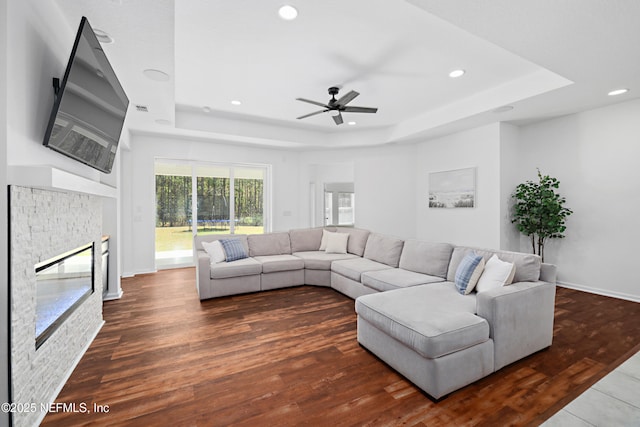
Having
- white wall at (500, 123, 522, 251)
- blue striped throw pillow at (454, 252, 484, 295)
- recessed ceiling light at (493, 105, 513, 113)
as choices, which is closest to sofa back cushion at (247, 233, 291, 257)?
blue striped throw pillow at (454, 252, 484, 295)

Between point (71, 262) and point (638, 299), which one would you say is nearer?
point (71, 262)

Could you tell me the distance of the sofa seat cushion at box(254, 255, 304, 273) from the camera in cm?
419

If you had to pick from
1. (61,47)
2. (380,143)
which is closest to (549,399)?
(61,47)

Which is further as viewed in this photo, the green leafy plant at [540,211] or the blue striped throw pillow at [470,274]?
the green leafy plant at [540,211]

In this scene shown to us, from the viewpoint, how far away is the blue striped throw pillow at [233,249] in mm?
4223

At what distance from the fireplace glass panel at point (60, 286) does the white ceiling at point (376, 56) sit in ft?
5.52

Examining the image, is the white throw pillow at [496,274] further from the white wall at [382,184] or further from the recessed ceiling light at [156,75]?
the white wall at [382,184]

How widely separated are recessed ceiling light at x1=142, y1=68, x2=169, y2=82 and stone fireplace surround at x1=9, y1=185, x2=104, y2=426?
4.21 ft

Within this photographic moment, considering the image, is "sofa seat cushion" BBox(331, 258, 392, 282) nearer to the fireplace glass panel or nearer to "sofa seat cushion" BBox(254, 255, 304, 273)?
"sofa seat cushion" BBox(254, 255, 304, 273)

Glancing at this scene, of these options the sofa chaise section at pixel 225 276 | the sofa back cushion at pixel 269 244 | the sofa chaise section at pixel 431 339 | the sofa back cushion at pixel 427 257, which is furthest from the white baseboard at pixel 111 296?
the sofa back cushion at pixel 427 257

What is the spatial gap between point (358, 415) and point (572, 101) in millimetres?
4514

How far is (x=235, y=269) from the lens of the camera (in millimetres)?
3930

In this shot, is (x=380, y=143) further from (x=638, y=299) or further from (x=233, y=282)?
(x=638, y=299)

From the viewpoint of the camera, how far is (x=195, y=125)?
4.90 m
